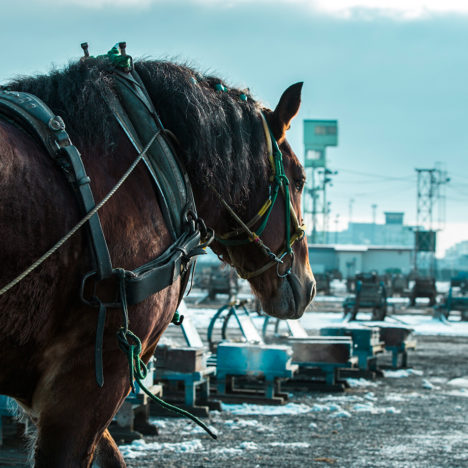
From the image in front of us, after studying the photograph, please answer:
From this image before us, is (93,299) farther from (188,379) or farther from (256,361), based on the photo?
(256,361)

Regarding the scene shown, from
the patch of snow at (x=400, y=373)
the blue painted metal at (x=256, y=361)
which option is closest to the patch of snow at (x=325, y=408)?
the blue painted metal at (x=256, y=361)

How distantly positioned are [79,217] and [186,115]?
0.71m

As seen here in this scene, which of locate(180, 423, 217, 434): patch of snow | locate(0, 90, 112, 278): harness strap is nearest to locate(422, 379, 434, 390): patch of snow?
locate(180, 423, 217, 434): patch of snow

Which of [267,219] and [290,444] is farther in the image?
[290,444]

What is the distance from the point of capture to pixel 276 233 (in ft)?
9.66

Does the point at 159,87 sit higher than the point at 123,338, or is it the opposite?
the point at 159,87

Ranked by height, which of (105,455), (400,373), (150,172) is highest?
(150,172)

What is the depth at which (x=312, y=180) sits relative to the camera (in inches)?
3063

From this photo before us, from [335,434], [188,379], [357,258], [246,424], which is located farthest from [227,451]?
[357,258]

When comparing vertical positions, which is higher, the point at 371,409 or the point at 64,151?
the point at 64,151

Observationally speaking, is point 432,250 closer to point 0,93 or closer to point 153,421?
point 153,421

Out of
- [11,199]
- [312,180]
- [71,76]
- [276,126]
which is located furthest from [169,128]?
[312,180]

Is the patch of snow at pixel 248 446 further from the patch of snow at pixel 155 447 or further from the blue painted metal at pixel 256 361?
the blue painted metal at pixel 256 361

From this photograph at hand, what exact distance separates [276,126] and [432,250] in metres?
47.6
